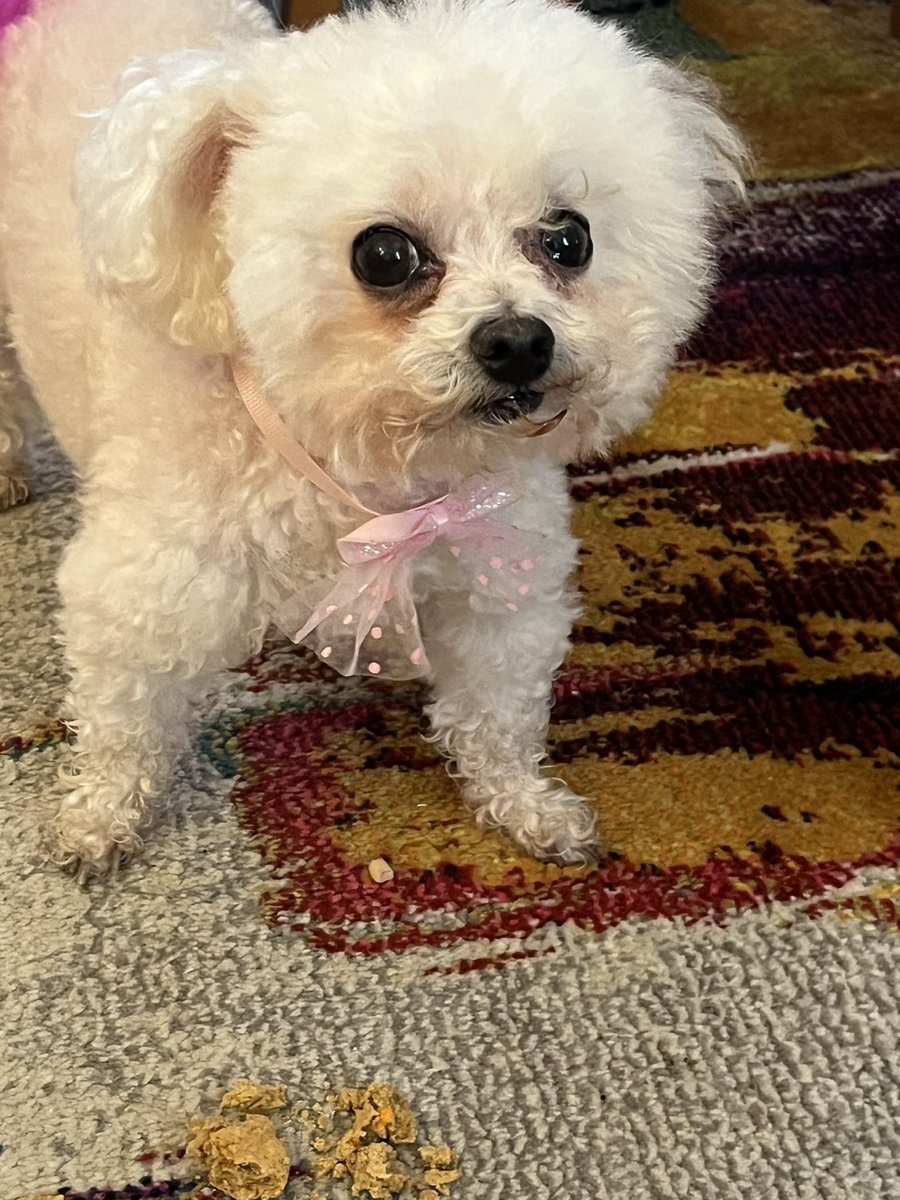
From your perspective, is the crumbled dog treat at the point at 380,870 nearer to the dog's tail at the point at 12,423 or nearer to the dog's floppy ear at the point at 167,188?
the dog's floppy ear at the point at 167,188

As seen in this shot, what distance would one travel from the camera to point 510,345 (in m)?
0.75

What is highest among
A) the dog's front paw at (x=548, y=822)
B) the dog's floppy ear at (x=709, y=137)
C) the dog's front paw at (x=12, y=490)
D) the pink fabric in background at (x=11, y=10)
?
the dog's floppy ear at (x=709, y=137)

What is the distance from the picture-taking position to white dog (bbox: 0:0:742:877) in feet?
2.48

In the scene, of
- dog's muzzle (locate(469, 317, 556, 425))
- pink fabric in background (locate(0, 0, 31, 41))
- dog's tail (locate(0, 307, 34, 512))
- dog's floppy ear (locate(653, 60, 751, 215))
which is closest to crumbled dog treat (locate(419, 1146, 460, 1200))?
dog's muzzle (locate(469, 317, 556, 425))

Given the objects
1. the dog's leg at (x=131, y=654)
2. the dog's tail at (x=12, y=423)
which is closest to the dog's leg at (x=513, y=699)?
the dog's leg at (x=131, y=654)

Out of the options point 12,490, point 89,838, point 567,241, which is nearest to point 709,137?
point 567,241

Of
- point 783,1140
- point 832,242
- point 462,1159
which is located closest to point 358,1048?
point 462,1159

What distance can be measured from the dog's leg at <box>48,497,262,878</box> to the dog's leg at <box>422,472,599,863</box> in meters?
0.19

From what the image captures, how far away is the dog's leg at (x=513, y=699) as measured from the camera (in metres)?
1.05

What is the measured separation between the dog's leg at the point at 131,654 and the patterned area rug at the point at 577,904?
5 cm

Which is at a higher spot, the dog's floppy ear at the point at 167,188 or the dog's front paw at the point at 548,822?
the dog's floppy ear at the point at 167,188

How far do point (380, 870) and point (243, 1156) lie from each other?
0.28m

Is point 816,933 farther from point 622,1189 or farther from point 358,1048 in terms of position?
point 358,1048

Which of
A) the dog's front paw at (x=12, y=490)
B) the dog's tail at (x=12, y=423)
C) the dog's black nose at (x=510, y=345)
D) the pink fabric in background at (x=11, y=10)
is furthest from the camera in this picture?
the dog's front paw at (x=12, y=490)
